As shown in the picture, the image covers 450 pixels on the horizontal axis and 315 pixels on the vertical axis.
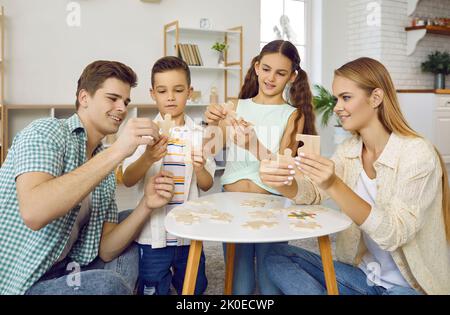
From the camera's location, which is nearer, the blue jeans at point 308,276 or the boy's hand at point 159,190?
the blue jeans at point 308,276

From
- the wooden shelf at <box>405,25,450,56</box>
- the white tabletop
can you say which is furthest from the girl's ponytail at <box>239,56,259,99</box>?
the wooden shelf at <box>405,25,450,56</box>

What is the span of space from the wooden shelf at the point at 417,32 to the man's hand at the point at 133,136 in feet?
21.1

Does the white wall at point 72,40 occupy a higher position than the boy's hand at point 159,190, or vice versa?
the white wall at point 72,40

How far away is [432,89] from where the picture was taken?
7012 mm

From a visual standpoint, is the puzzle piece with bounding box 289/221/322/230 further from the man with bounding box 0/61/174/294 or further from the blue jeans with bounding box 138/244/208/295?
the blue jeans with bounding box 138/244/208/295

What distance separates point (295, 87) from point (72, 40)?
3717 millimetres

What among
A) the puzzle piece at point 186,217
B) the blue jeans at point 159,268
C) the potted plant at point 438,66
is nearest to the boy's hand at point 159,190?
the puzzle piece at point 186,217

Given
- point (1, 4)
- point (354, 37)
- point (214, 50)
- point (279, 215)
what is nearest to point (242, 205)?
point (279, 215)

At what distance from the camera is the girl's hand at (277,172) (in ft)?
5.49

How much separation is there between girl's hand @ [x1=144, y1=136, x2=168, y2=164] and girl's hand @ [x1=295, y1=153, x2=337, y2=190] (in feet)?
1.89

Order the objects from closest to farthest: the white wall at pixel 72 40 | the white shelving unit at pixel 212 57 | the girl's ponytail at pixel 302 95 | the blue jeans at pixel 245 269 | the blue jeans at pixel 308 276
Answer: the blue jeans at pixel 308 276 < the blue jeans at pixel 245 269 < the girl's ponytail at pixel 302 95 < the white wall at pixel 72 40 < the white shelving unit at pixel 212 57

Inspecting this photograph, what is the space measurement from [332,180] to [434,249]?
1.60 feet

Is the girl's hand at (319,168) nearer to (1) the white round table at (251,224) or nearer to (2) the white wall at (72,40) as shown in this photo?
(1) the white round table at (251,224)

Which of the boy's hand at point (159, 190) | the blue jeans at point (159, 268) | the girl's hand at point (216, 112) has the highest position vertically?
the girl's hand at point (216, 112)
